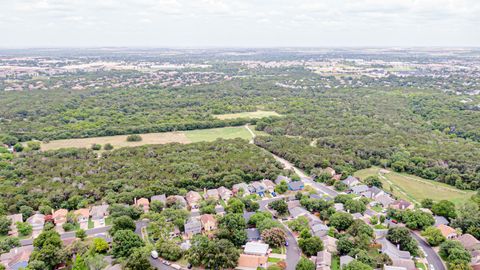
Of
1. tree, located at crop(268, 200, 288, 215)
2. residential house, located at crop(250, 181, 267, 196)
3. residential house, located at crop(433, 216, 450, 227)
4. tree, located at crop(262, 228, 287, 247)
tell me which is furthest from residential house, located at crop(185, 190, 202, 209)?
residential house, located at crop(433, 216, 450, 227)

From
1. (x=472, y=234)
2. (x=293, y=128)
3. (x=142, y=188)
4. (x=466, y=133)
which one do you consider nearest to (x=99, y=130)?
(x=142, y=188)

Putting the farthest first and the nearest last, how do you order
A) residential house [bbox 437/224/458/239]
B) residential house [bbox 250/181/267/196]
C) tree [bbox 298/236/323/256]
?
residential house [bbox 250/181/267/196]
residential house [bbox 437/224/458/239]
tree [bbox 298/236/323/256]

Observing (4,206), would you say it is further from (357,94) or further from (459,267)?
(357,94)

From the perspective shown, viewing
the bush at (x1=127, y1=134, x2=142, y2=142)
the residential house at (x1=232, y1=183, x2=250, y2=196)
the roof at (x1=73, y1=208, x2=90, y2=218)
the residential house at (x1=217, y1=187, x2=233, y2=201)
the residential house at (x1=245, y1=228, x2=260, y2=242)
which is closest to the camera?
the residential house at (x1=245, y1=228, x2=260, y2=242)

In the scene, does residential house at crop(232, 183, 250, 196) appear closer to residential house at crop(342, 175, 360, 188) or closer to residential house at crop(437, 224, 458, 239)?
residential house at crop(342, 175, 360, 188)

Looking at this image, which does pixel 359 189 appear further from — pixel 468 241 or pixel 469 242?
pixel 469 242

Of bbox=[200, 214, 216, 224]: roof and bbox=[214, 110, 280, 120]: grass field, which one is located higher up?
bbox=[214, 110, 280, 120]: grass field
